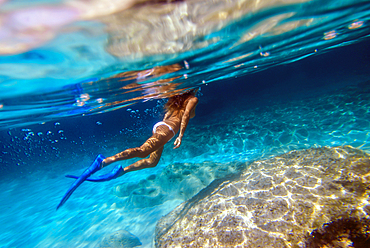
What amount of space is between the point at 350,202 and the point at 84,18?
7379 mm

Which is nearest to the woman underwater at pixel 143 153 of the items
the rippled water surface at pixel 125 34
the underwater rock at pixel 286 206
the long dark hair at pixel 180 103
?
the long dark hair at pixel 180 103

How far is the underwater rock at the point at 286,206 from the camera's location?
3.26 m

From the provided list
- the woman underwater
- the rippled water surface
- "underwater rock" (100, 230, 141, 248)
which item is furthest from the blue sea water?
the woman underwater

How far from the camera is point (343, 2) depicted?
5266mm

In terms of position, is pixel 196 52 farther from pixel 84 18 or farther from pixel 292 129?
pixel 292 129

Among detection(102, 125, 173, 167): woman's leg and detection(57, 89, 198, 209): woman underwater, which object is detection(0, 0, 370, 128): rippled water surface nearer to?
detection(57, 89, 198, 209): woman underwater

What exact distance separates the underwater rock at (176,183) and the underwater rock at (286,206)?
2383mm

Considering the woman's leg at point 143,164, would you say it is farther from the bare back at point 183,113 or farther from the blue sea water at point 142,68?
the blue sea water at point 142,68

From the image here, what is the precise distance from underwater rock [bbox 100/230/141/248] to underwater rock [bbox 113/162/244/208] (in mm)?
1870

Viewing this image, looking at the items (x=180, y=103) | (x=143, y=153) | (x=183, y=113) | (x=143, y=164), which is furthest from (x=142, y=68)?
(x=143, y=164)

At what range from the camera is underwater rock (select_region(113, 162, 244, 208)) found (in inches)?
313

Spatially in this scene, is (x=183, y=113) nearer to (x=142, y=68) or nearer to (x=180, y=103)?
(x=180, y=103)

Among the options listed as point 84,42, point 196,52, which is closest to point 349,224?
point 196,52

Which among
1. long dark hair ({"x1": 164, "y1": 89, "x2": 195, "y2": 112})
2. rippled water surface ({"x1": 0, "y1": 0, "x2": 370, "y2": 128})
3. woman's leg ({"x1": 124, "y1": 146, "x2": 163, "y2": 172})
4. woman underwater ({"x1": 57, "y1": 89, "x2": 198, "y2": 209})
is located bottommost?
woman's leg ({"x1": 124, "y1": 146, "x2": 163, "y2": 172})
